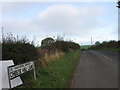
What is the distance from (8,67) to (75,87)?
12.4 feet

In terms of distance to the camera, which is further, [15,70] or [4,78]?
[15,70]

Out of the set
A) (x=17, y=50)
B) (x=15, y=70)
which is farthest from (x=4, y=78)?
(x=17, y=50)

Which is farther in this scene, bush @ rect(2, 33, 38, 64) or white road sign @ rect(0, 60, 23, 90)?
bush @ rect(2, 33, 38, 64)

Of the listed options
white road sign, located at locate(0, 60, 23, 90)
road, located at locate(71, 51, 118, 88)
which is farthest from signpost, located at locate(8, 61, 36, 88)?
road, located at locate(71, 51, 118, 88)

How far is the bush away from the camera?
10391 mm

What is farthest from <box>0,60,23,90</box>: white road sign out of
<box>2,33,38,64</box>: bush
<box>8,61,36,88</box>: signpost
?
<box>2,33,38,64</box>: bush

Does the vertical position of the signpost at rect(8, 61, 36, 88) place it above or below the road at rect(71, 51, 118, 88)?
above

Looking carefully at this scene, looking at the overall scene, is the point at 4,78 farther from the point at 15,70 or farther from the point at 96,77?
the point at 96,77

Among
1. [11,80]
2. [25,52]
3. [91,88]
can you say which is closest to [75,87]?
[91,88]

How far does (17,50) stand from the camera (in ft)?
35.2

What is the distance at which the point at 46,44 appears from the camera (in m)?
26.0

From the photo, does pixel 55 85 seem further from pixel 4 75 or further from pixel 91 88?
pixel 4 75

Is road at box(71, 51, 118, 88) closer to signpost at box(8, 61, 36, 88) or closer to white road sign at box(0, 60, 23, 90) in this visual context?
signpost at box(8, 61, 36, 88)

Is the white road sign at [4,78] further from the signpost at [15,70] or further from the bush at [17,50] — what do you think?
the bush at [17,50]
